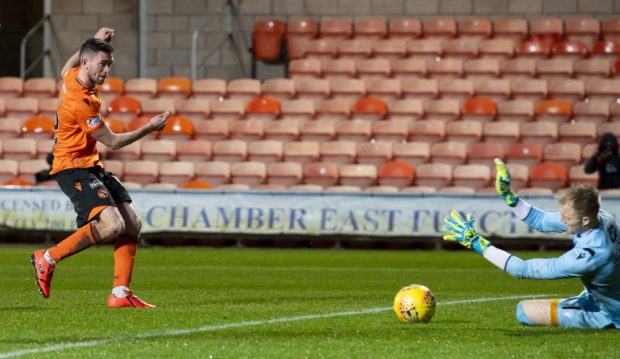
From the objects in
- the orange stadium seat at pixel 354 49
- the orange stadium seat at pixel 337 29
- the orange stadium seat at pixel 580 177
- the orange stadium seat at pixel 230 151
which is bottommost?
the orange stadium seat at pixel 580 177

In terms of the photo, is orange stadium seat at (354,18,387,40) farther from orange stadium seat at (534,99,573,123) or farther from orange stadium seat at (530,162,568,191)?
orange stadium seat at (530,162,568,191)

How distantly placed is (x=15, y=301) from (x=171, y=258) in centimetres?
716

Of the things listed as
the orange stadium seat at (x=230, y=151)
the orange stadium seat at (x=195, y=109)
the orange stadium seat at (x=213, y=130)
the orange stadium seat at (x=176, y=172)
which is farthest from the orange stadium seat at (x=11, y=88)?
the orange stadium seat at (x=230, y=151)

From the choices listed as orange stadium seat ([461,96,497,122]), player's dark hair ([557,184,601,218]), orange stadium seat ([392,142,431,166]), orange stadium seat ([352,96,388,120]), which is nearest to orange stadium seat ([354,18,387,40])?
orange stadium seat ([352,96,388,120])

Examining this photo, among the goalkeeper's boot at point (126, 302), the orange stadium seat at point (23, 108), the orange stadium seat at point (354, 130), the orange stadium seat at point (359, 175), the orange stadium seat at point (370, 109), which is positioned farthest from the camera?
the orange stadium seat at point (23, 108)

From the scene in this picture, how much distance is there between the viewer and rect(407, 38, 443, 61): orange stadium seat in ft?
78.1

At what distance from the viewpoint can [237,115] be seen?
917 inches

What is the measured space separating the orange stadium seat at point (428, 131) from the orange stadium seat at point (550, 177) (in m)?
2.01

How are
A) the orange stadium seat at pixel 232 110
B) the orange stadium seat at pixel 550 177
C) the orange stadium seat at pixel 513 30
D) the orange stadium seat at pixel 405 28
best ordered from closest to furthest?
the orange stadium seat at pixel 550 177 → the orange stadium seat at pixel 232 110 → the orange stadium seat at pixel 513 30 → the orange stadium seat at pixel 405 28

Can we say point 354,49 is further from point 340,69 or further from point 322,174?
point 322,174

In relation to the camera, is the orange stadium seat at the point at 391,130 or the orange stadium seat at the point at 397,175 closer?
the orange stadium seat at the point at 397,175

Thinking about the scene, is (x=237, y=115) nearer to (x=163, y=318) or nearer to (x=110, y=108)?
(x=110, y=108)

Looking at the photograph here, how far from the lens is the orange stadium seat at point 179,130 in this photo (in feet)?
75.0

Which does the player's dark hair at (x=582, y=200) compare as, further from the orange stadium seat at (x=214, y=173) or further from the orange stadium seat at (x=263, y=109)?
the orange stadium seat at (x=263, y=109)
